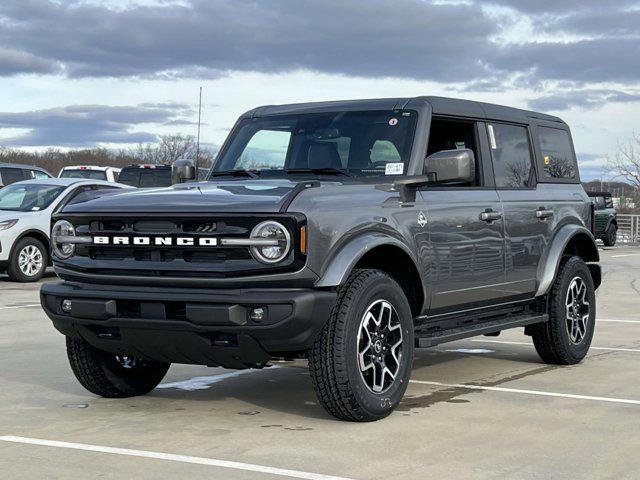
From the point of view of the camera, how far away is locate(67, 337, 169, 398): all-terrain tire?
6922 millimetres

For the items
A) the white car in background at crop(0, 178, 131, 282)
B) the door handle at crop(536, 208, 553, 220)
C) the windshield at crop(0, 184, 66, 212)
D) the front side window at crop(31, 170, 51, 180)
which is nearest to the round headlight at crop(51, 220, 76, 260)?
the door handle at crop(536, 208, 553, 220)

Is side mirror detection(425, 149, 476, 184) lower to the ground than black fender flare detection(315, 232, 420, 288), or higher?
higher

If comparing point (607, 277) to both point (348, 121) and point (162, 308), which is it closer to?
point (348, 121)

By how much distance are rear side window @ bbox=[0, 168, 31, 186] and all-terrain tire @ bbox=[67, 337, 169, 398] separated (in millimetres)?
17429

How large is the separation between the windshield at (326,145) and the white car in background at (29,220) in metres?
9.31

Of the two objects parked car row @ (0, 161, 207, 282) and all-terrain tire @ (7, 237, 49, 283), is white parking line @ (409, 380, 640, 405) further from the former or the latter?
all-terrain tire @ (7, 237, 49, 283)

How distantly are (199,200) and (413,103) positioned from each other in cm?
196

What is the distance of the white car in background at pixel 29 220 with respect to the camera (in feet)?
55.3

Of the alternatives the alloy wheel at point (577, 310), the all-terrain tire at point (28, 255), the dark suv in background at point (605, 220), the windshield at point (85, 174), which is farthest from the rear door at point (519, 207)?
the dark suv in background at point (605, 220)

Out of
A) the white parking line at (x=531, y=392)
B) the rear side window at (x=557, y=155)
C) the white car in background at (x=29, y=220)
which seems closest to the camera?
the white parking line at (x=531, y=392)

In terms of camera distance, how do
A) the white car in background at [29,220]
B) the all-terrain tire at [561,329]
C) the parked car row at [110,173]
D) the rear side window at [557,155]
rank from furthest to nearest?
the parked car row at [110,173] → the white car in background at [29,220] → the rear side window at [557,155] → the all-terrain tire at [561,329]

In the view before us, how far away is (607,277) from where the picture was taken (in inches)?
785

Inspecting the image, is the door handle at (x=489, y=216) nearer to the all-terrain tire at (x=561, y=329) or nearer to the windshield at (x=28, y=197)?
the all-terrain tire at (x=561, y=329)

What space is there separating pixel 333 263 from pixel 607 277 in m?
14.8
